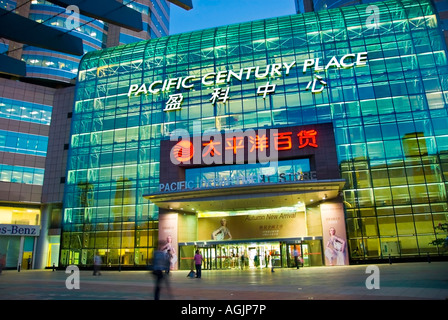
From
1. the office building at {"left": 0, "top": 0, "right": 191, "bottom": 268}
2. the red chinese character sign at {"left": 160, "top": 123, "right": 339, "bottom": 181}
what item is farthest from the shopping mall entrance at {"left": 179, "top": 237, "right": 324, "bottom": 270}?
the office building at {"left": 0, "top": 0, "right": 191, "bottom": 268}

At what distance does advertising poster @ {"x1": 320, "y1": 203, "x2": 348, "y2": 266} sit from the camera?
32.0 meters

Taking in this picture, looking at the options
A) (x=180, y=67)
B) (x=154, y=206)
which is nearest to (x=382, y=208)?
(x=154, y=206)

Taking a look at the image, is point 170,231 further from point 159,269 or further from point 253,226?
point 159,269

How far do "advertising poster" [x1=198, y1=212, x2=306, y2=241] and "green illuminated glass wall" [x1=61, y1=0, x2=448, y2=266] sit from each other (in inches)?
208

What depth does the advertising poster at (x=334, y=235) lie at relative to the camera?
105 feet

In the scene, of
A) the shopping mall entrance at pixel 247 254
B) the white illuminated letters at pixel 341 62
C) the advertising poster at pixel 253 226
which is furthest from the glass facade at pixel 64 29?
the shopping mall entrance at pixel 247 254

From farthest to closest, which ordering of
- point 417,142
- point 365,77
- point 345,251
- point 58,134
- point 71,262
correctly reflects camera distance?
1. point 58,134
2. point 71,262
3. point 365,77
4. point 417,142
5. point 345,251

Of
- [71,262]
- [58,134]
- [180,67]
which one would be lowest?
[71,262]

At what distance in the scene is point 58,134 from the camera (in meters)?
49.0

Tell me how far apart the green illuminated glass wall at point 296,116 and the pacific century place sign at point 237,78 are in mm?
663

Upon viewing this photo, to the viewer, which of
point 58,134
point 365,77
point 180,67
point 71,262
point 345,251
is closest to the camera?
point 345,251

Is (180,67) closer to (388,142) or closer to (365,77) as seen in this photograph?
(365,77)

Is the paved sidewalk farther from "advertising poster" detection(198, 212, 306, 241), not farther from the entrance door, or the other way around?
"advertising poster" detection(198, 212, 306, 241)

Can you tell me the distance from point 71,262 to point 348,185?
32029mm
